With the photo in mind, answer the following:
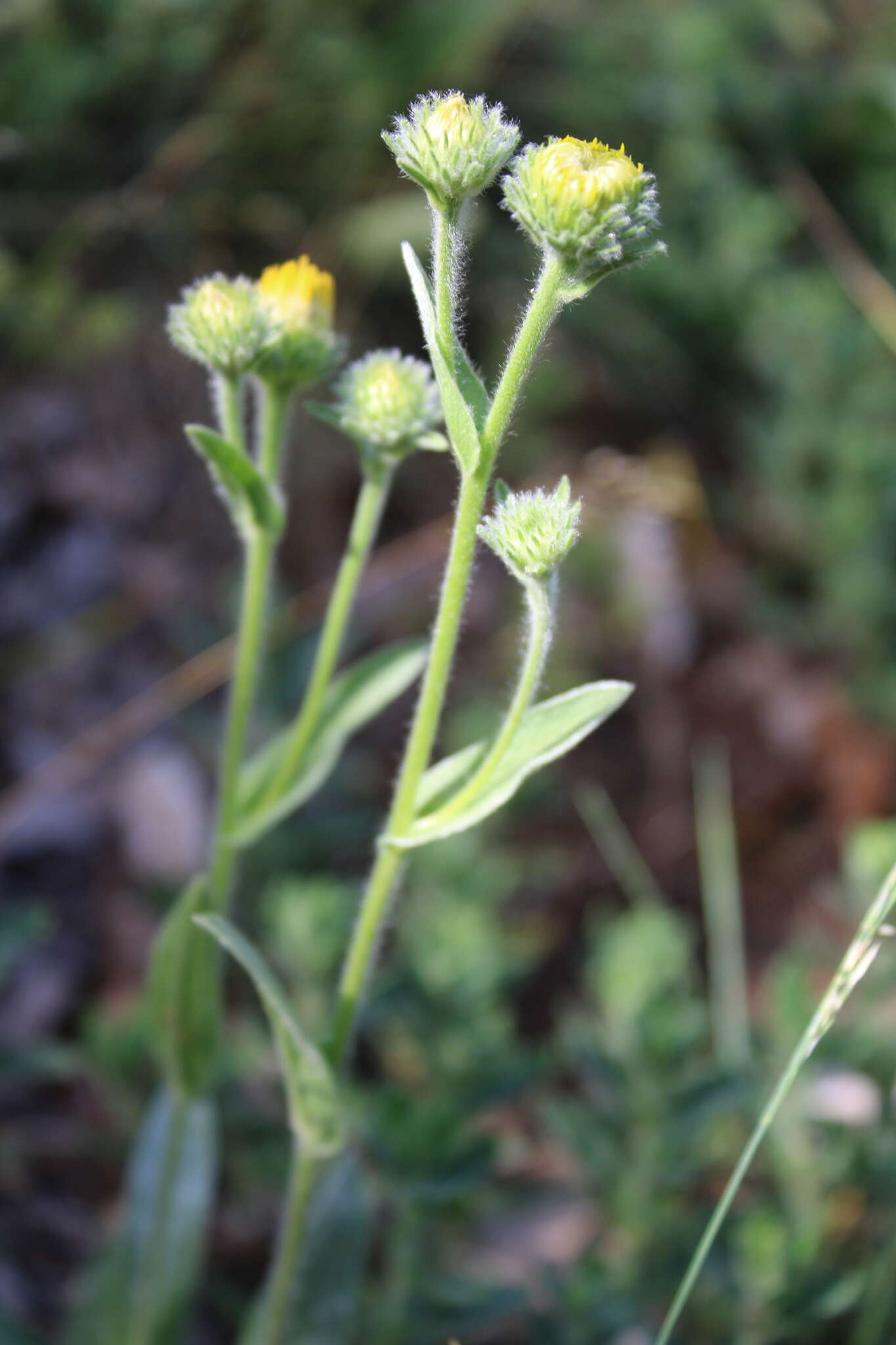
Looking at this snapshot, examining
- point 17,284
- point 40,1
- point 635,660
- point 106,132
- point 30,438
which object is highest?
point 40,1

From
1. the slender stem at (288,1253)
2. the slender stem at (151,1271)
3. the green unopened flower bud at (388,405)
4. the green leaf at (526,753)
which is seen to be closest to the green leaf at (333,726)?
the green leaf at (526,753)

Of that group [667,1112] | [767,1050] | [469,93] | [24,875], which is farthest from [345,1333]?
[469,93]

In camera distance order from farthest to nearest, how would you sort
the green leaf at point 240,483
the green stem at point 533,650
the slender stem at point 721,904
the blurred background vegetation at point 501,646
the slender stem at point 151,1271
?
the slender stem at point 721,904
the blurred background vegetation at point 501,646
the slender stem at point 151,1271
the green leaf at point 240,483
the green stem at point 533,650

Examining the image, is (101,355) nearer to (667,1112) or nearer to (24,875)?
(24,875)

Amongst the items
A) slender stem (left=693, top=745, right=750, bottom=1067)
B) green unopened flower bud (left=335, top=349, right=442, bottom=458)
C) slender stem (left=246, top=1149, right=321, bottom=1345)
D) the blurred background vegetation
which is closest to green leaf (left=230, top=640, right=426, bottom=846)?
green unopened flower bud (left=335, top=349, right=442, bottom=458)

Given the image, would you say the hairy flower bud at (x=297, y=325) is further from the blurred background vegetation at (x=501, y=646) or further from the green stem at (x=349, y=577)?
the blurred background vegetation at (x=501, y=646)

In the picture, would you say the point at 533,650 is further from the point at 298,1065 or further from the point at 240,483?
the point at 298,1065
